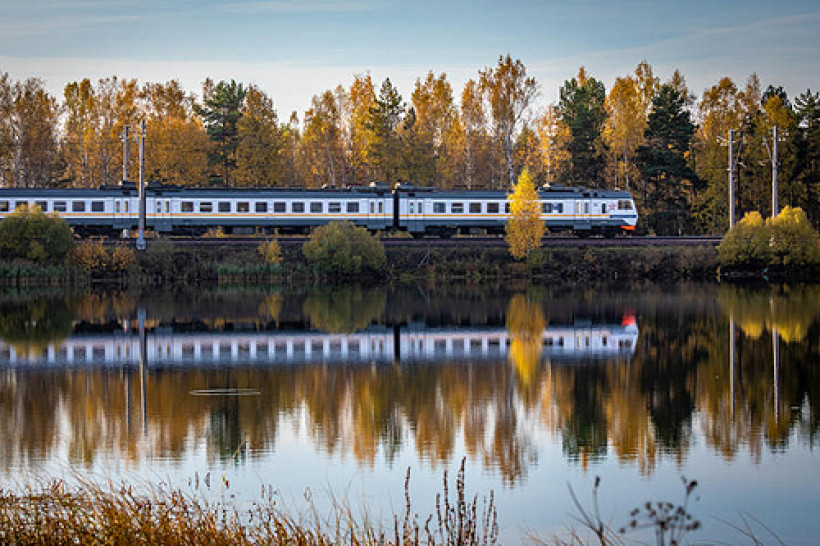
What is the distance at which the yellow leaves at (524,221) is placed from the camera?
5784cm

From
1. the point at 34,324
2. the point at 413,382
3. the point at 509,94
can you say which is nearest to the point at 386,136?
the point at 509,94

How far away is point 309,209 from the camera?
Answer: 59.4 metres

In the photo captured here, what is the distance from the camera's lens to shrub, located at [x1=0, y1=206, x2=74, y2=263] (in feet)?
172

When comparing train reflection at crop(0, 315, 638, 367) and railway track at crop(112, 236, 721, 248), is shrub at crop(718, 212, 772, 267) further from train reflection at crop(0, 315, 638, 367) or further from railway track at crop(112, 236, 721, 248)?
train reflection at crop(0, 315, 638, 367)

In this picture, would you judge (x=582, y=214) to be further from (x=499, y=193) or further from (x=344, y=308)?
(x=344, y=308)

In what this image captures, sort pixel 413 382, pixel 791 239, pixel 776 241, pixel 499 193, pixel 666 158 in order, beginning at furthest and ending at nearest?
1. pixel 666 158
2. pixel 499 193
3. pixel 776 241
4. pixel 791 239
5. pixel 413 382

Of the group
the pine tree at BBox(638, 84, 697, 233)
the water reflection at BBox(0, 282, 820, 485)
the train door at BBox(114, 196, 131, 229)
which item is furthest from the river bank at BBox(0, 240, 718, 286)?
the water reflection at BBox(0, 282, 820, 485)

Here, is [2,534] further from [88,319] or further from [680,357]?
[88,319]

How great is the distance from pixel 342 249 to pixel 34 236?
1561 cm

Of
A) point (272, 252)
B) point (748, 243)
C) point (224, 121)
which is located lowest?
point (272, 252)

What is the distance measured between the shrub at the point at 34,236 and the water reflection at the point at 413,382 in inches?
546

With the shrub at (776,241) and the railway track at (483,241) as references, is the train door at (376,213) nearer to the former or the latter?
the railway track at (483,241)

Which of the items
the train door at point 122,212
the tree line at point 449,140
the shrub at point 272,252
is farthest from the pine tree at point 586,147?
the train door at point 122,212

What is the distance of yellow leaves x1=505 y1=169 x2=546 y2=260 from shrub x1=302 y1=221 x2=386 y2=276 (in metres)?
7.60
